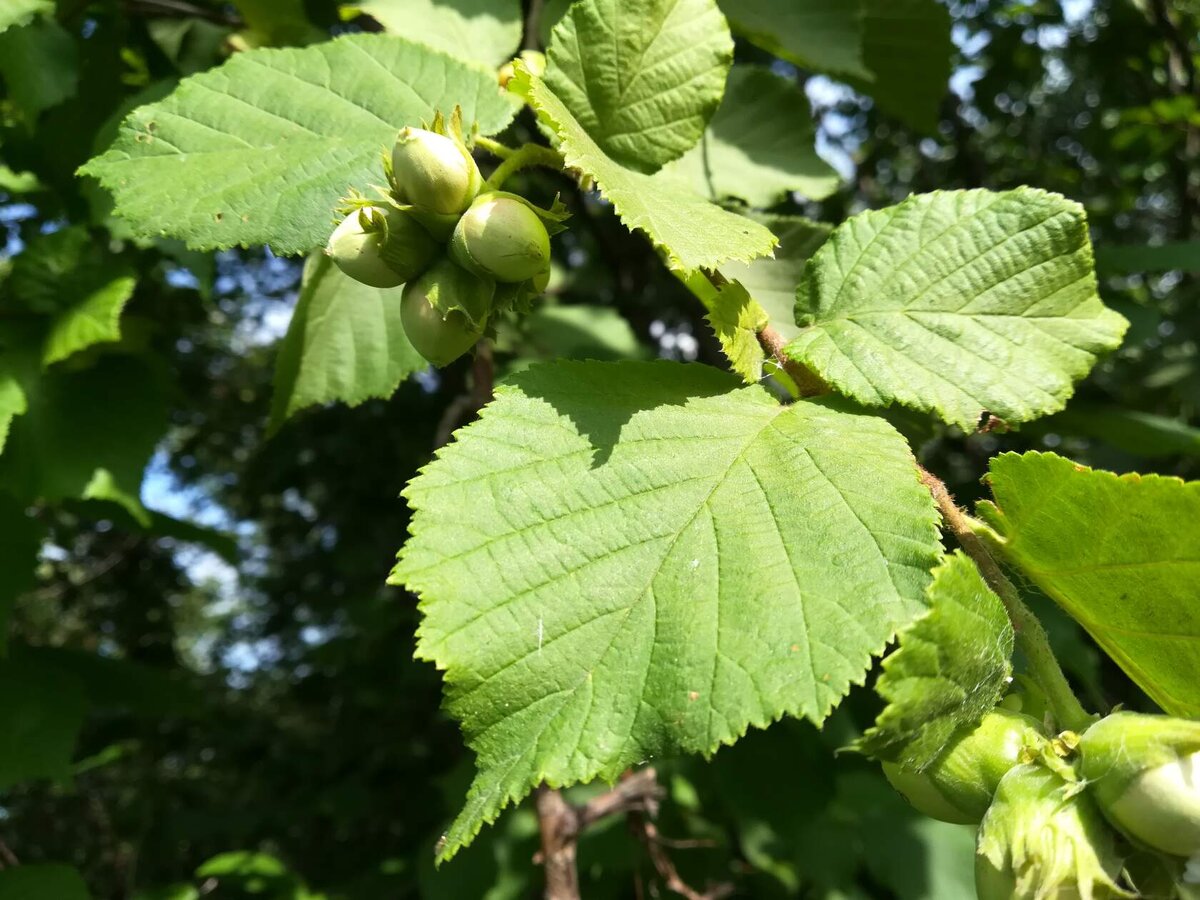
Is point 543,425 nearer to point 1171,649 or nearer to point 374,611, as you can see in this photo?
point 1171,649

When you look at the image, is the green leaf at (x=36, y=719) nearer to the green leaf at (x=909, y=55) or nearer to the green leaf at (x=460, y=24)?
the green leaf at (x=460, y=24)

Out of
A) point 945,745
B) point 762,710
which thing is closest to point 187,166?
point 762,710

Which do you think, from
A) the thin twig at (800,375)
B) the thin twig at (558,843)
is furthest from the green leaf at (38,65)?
the thin twig at (558,843)

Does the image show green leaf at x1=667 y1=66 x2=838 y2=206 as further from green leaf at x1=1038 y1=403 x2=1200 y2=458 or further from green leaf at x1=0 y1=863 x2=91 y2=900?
green leaf at x1=0 y1=863 x2=91 y2=900

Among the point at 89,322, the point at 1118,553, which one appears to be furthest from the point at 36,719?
the point at 1118,553

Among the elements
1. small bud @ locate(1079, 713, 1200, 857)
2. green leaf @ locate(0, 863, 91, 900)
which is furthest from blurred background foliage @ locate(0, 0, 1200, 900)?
small bud @ locate(1079, 713, 1200, 857)

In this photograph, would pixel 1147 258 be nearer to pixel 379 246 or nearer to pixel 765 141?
pixel 765 141
